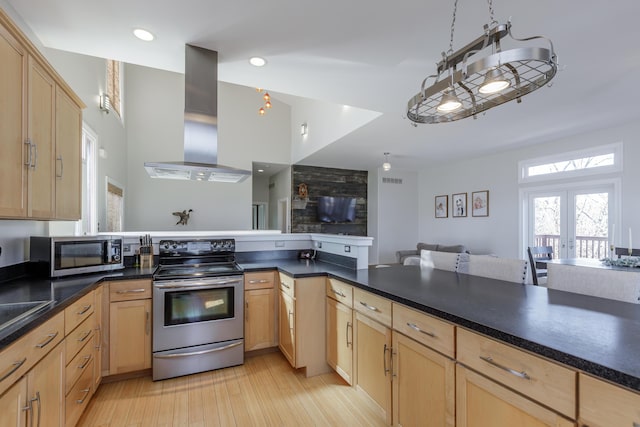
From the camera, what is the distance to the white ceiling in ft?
6.10

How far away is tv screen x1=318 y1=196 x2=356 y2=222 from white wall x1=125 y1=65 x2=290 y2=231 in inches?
54.7

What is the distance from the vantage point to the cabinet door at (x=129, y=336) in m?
2.39

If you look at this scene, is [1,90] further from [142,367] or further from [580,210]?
[580,210]

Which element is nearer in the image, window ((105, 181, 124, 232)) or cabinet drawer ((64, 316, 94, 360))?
cabinet drawer ((64, 316, 94, 360))

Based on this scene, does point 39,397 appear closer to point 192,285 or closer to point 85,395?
point 85,395

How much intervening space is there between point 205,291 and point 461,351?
2.07m

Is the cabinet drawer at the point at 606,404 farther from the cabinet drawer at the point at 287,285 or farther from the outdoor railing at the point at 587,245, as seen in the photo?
the outdoor railing at the point at 587,245

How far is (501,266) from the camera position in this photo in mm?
2244

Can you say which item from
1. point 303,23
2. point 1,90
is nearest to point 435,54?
point 303,23

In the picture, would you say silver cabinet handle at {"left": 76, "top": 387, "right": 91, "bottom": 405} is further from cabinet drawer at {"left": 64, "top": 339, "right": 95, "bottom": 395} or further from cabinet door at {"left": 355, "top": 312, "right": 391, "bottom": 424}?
cabinet door at {"left": 355, "top": 312, "right": 391, "bottom": 424}

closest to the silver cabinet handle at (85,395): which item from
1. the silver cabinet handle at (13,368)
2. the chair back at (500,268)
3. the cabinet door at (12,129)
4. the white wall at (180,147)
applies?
the silver cabinet handle at (13,368)

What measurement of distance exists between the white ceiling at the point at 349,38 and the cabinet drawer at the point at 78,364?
7.02ft

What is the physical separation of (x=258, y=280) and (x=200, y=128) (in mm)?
1492

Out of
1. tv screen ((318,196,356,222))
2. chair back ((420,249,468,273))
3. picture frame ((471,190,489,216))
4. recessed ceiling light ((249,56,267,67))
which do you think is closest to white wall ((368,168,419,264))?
tv screen ((318,196,356,222))
